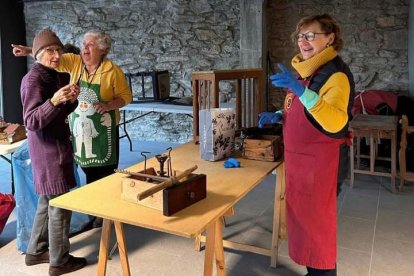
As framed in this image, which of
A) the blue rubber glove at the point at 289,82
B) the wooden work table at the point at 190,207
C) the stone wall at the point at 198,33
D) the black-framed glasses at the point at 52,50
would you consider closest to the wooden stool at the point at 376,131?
the stone wall at the point at 198,33

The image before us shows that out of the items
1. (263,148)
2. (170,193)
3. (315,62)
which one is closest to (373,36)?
(263,148)

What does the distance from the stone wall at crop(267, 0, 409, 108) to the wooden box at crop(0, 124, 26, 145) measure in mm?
3489

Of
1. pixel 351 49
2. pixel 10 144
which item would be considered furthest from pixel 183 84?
pixel 10 144

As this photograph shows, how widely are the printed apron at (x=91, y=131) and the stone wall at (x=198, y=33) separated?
3135 mm

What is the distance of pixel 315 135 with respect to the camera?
1.78m

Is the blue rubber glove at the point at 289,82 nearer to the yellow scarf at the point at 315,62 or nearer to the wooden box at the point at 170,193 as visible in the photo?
the yellow scarf at the point at 315,62

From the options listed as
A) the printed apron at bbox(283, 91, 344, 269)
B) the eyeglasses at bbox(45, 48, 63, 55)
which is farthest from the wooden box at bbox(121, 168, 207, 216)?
the eyeglasses at bbox(45, 48, 63, 55)

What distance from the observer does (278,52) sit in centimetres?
533

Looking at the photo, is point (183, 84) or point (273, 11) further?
point (183, 84)

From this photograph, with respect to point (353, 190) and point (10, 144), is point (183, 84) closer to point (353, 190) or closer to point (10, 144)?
point (353, 190)

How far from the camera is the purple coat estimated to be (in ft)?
7.24

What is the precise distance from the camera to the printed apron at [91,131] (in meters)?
2.55

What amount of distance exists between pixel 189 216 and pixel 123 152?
416 centimetres

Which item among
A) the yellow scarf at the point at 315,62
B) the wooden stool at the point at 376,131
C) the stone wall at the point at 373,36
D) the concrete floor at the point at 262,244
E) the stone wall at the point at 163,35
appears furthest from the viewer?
the stone wall at the point at 163,35
